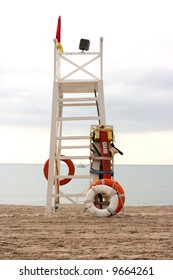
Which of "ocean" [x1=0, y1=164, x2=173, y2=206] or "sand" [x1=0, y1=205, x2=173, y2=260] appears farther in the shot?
"ocean" [x1=0, y1=164, x2=173, y2=206]

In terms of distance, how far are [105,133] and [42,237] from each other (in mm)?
3344

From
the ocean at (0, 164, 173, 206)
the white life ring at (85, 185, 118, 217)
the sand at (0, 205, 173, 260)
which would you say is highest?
Result: the ocean at (0, 164, 173, 206)

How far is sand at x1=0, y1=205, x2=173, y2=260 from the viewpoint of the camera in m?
6.92

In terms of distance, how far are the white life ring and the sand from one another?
13 centimetres

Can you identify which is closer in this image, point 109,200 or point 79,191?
point 109,200

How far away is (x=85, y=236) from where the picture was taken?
27.0ft

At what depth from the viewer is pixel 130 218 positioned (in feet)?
35.2

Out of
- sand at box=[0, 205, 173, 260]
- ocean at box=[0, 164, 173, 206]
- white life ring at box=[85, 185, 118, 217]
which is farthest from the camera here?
ocean at box=[0, 164, 173, 206]

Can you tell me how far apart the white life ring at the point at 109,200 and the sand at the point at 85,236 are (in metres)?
0.13

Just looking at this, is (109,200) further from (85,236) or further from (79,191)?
(79,191)

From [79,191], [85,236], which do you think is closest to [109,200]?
[85,236]

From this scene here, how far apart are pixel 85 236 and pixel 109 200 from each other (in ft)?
8.05

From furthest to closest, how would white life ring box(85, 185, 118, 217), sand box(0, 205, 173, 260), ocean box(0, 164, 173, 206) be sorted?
ocean box(0, 164, 173, 206), white life ring box(85, 185, 118, 217), sand box(0, 205, 173, 260)

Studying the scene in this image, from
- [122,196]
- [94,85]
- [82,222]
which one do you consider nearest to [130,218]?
[122,196]
